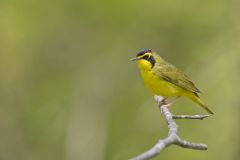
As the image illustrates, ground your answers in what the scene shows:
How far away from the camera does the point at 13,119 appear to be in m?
15.5

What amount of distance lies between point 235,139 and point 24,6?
18.7 ft

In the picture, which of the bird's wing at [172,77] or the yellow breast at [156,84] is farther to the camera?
the bird's wing at [172,77]

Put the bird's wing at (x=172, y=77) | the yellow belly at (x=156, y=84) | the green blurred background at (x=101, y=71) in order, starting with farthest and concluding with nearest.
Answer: the green blurred background at (x=101, y=71) < the bird's wing at (x=172, y=77) < the yellow belly at (x=156, y=84)

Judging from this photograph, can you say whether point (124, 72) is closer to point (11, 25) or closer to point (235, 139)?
point (11, 25)

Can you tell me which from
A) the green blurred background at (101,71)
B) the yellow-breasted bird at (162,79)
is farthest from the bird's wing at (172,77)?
the green blurred background at (101,71)

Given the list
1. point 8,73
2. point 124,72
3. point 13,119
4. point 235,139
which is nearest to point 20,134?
point 13,119

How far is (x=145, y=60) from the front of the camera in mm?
8227

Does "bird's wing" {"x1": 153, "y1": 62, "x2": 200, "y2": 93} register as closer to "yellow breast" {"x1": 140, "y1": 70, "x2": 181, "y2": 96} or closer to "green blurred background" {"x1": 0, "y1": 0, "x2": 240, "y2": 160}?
"yellow breast" {"x1": 140, "y1": 70, "x2": 181, "y2": 96}

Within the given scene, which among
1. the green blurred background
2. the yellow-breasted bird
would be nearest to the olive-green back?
the yellow-breasted bird

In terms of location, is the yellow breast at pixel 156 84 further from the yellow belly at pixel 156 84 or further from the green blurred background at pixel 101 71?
the green blurred background at pixel 101 71

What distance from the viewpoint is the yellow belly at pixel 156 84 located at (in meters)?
8.08

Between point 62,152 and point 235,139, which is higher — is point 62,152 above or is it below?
above

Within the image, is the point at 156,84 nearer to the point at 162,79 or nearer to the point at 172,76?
the point at 162,79

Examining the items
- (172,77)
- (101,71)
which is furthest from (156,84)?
(101,71)
